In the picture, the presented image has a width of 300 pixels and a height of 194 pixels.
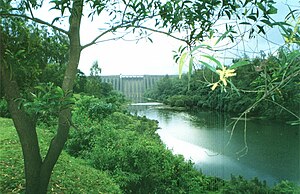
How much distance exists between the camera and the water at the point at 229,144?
15.3ft

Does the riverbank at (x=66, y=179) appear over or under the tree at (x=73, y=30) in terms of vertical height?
under

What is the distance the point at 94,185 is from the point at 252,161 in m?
3.37

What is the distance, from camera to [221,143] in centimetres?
547

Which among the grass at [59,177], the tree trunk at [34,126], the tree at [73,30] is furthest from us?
the grass at [59,177]

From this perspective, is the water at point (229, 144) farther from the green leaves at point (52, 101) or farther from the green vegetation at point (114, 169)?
the green leaves at point (52, 101)

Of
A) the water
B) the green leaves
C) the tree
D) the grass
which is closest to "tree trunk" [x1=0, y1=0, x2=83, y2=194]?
the tree

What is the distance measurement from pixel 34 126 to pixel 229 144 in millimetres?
4282

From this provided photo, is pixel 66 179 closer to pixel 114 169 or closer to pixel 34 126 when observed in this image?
pixel 34 126

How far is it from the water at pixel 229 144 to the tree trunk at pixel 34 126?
107 inches

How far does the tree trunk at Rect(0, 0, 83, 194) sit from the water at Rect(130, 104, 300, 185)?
2.71m

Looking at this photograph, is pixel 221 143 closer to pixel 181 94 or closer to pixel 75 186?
pixel 181 94

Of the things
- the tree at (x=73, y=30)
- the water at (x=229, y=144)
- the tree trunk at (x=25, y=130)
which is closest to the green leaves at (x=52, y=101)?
the tree at (x=73, y=30)

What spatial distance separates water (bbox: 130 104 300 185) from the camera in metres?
4.65

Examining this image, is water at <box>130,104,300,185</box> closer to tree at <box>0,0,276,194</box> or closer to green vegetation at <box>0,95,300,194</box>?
green vegetation at <box>0,95,300,194</box>
